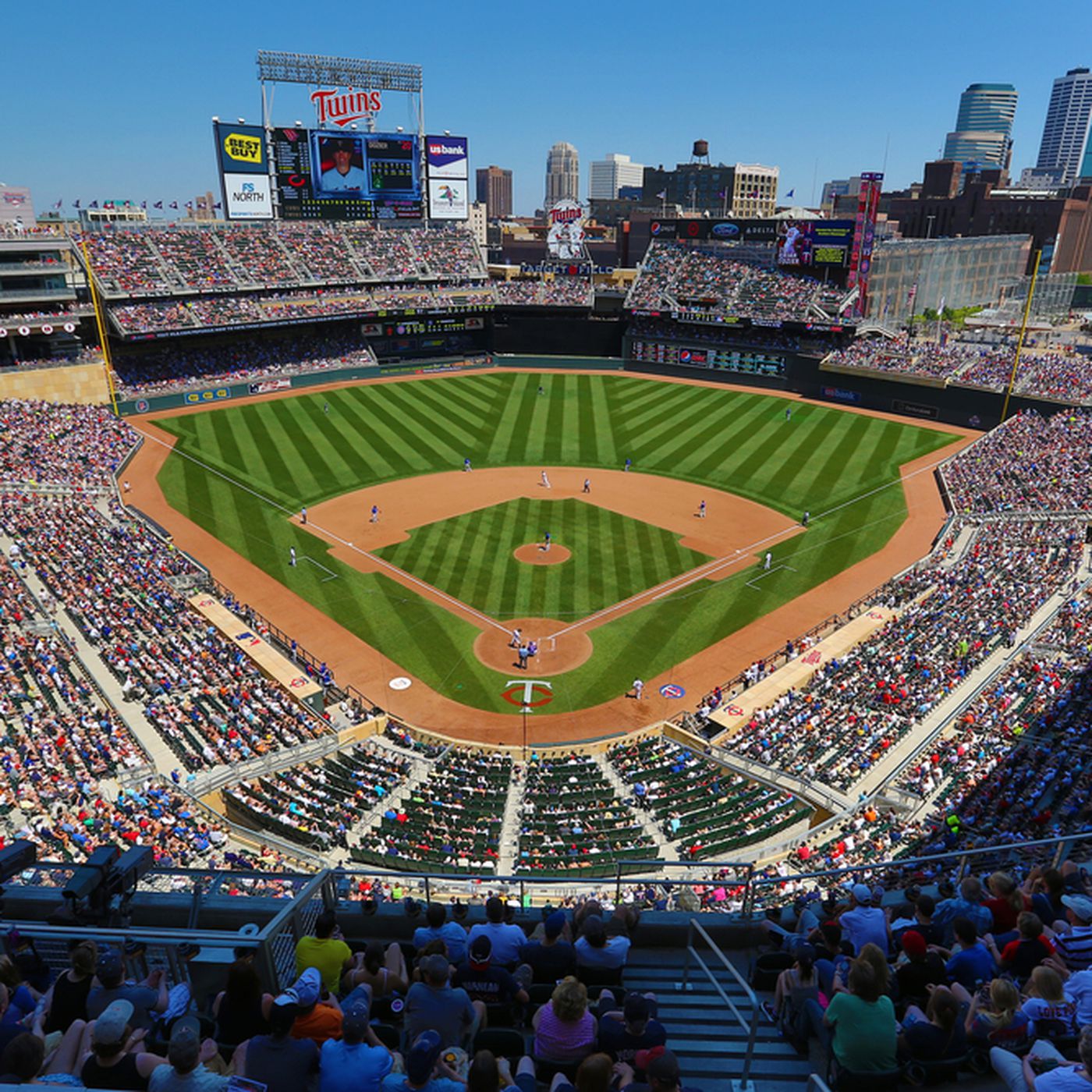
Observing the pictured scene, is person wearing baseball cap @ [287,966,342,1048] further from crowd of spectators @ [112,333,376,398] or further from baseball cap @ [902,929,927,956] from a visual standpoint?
crowd of spectators @ [112,333,376,398]

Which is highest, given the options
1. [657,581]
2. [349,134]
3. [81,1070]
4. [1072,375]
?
[349,134]

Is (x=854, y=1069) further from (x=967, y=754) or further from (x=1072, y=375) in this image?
(x=1072, y=375)

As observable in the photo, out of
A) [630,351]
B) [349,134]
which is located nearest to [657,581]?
[630,351]

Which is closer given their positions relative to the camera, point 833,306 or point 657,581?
point 657,581

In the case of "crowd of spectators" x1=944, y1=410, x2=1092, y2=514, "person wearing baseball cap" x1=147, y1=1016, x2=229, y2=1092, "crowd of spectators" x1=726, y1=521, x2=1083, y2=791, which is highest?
"person wearing baseball cap" x1=147, y1=1016, x2=229, y2=1092

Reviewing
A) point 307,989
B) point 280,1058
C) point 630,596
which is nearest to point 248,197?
point 630,596

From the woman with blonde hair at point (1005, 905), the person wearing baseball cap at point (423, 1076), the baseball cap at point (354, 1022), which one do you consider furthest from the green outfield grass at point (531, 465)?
the person wearing baseball cap at point (423, 1076)

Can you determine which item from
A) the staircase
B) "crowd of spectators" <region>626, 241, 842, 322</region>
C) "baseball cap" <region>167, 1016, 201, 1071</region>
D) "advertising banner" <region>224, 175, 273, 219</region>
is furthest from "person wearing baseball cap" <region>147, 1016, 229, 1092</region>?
"advertising banner" <region>224, 175, 273, 219</region>
